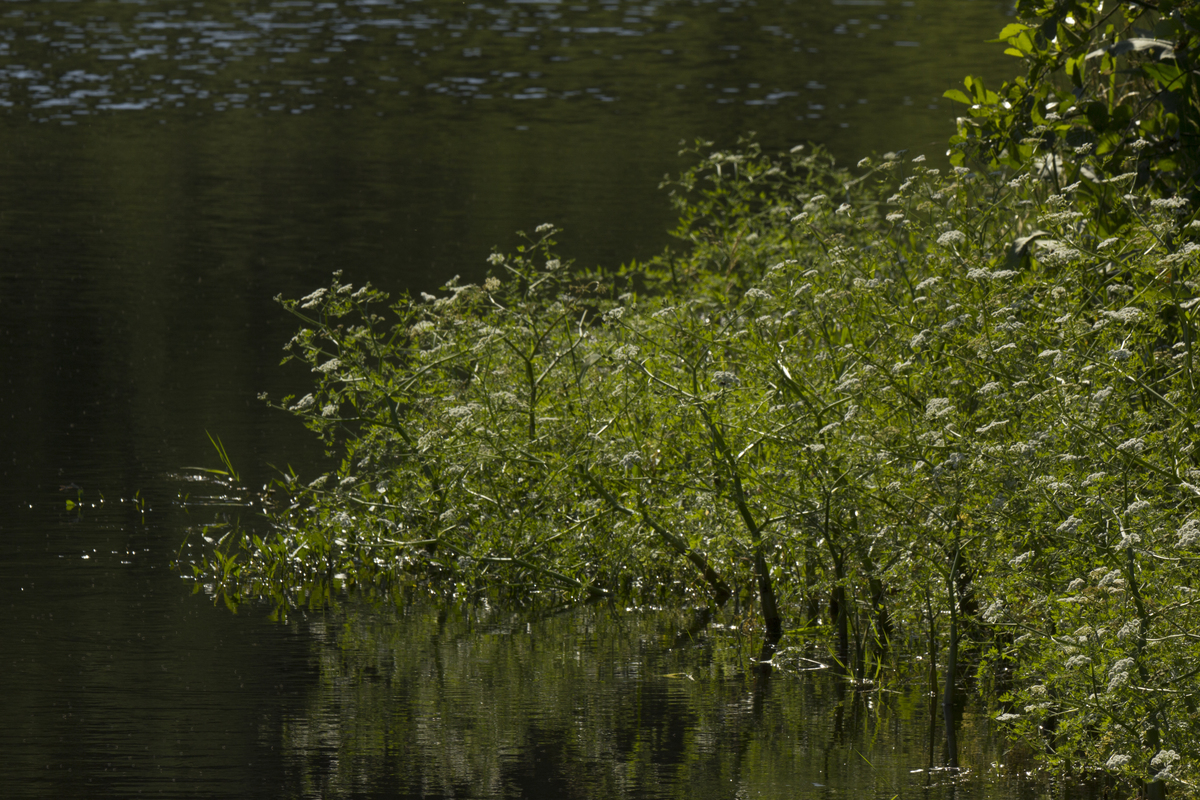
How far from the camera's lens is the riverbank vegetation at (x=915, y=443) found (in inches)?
220

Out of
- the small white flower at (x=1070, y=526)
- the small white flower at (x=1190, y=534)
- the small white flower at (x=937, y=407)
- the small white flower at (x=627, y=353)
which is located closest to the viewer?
the small white flower at (x=1190, y=534)

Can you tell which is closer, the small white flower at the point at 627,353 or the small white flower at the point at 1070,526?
the small white flower at the point at 1070,526

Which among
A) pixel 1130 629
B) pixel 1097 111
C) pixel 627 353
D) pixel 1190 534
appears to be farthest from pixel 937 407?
pixel 1097 111

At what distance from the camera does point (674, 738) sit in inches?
260

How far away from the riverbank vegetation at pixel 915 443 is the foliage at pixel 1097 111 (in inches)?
0.7

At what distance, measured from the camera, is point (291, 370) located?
12984 millimetres

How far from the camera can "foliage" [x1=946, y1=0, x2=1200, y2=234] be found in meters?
7.00

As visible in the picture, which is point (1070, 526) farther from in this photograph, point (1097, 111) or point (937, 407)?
point (1097, 111)

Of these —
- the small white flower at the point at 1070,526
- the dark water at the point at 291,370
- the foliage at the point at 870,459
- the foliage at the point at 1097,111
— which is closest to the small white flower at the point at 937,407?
the foliage at the point at 870,459

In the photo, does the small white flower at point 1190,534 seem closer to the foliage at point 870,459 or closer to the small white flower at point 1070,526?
the foliage at point 870,459

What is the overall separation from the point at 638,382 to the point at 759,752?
2.39m

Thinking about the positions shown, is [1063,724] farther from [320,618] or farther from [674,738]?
[320,618]

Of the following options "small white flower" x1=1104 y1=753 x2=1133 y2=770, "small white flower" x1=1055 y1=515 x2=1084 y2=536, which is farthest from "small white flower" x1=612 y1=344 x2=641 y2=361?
"small white flower" x1=1104 y1=753 x2=1133 y2=770

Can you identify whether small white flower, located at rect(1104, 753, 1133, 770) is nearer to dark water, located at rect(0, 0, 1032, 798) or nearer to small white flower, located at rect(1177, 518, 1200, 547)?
small white flower, located at rect(1177, 518, 1200, 547)
